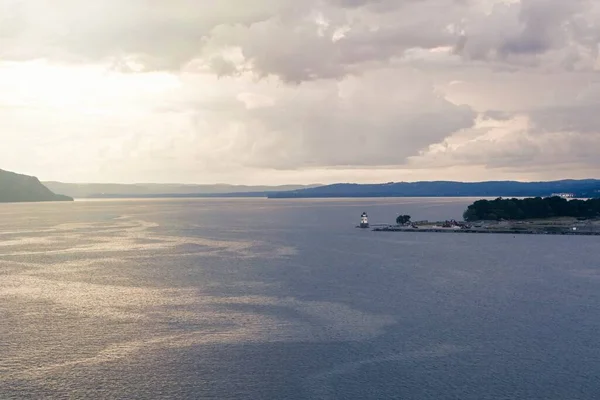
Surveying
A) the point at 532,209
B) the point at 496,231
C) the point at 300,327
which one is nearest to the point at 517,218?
the point at 532,209

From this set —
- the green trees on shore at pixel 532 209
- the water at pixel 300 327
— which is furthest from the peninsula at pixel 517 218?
the water at pixel 300 327

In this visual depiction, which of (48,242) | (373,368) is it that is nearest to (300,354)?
(373,368)

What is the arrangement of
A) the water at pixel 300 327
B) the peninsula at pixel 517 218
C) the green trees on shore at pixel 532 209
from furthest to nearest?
the green trees on shore at pixel 532 209 → the peninsula at pixel 517 218 → the water at pixel 300 327

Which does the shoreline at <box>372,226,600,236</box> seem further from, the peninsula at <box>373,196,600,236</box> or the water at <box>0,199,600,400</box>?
the water at <box>0,199,600,400</box>

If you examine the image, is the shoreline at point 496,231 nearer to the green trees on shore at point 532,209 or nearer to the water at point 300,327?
the green trees on shore at point 532,209

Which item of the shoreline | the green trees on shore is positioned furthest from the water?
the green trees on shore

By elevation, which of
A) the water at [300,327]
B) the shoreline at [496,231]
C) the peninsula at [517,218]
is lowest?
the water at [300,327]
